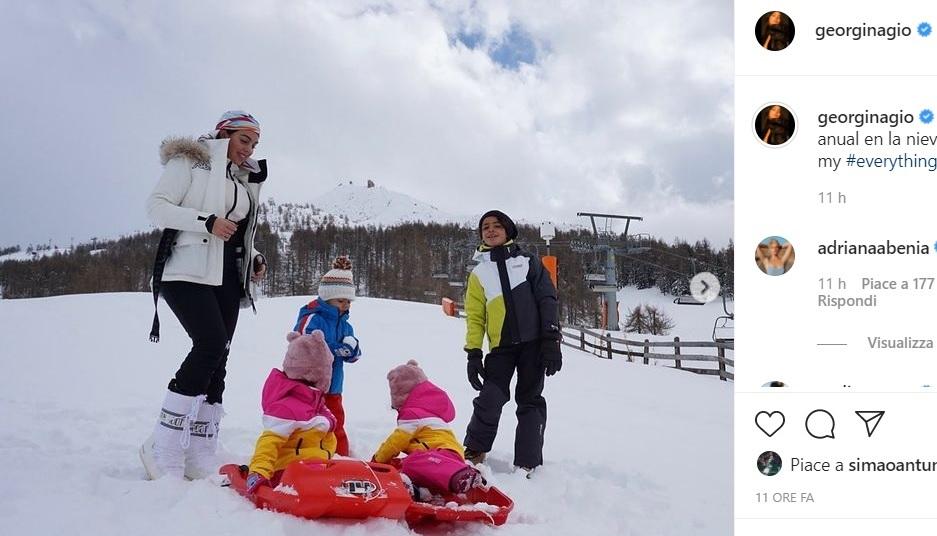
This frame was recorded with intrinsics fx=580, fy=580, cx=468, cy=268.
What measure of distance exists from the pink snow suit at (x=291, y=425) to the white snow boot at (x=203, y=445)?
431 mm

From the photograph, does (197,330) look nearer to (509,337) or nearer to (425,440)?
(425,440)

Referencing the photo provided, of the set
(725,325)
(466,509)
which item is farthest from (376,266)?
(466,509)

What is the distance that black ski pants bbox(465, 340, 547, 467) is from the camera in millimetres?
3676

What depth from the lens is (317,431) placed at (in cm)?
298
